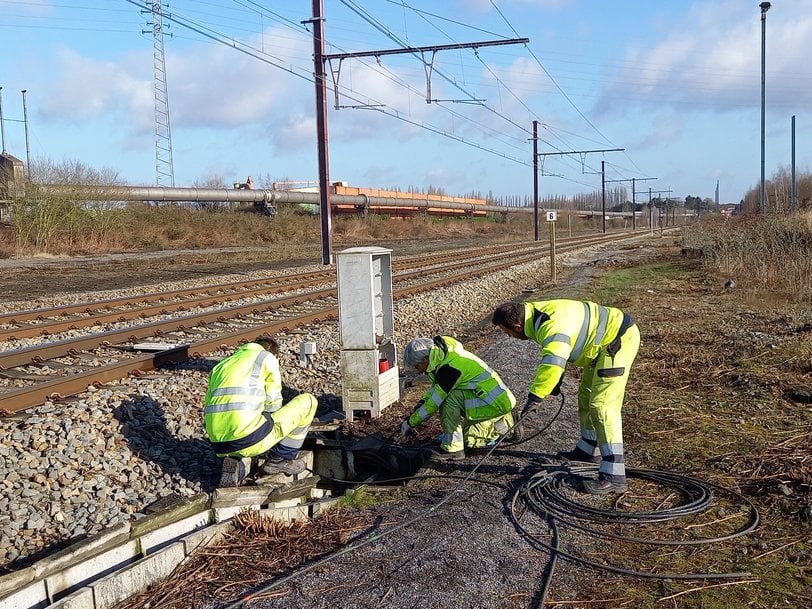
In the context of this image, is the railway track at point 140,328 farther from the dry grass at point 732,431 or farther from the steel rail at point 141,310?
the dry grass at point 732,431

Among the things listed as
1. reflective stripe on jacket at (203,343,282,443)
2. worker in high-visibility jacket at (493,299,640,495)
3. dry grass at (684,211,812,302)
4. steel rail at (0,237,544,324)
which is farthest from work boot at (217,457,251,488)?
dry grass at (684,211,812,302)

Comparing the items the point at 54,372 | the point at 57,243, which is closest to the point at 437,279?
the point at 54,372

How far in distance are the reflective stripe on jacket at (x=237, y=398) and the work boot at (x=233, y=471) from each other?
213mm

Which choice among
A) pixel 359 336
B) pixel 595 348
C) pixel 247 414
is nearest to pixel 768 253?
pixel 359 336

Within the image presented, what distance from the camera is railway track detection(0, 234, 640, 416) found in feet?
27.8

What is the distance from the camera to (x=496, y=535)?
15.6 feet

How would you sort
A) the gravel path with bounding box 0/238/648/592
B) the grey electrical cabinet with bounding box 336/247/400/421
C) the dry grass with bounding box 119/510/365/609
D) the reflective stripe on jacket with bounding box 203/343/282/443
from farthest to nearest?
the grey electrical cabinet with bounding box 336/247/400/421
the reflective stripe on jacket with bounding box 203/343/282/443
the gravel path with bounding box 0/238/648/592
the dry grass with bounding box 119/510/365/609

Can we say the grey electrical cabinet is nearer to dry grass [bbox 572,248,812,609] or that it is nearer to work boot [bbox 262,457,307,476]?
work boot [bbox 262,457,307,476]

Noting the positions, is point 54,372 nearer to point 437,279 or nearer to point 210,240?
point 437,279

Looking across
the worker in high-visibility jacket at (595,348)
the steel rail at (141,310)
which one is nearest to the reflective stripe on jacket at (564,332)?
the worker in high-visibility jacket at (595,348)

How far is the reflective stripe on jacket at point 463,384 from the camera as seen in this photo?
6.49 meters

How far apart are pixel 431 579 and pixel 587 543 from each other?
1.09 metres

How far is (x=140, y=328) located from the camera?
37.3 ft

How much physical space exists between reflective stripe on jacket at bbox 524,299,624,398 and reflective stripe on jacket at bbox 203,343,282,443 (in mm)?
2221
